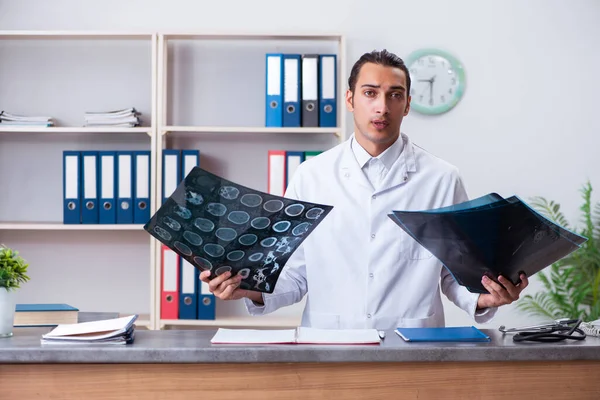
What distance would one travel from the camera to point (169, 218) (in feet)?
4.76

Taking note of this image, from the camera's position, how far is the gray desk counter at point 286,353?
1.39 m

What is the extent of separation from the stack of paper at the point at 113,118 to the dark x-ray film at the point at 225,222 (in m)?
1.79

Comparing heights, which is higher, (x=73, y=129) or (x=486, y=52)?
(x=486, y=52)

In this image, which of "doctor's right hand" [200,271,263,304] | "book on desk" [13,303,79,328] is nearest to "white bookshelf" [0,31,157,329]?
"book on desk" [13,303,79,328]

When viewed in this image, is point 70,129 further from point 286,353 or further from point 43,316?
point 286,353

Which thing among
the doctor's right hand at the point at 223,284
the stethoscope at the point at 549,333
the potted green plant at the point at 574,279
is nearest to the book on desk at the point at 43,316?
the doctor's right hand at the point at 223,284

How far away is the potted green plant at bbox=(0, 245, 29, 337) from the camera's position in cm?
158

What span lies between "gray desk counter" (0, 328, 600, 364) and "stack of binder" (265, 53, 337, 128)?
1.81 metres

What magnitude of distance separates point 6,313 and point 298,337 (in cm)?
68

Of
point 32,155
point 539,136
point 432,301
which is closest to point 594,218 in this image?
point 539,136

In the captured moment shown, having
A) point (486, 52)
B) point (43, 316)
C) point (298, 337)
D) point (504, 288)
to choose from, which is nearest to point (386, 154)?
point (504, 288)

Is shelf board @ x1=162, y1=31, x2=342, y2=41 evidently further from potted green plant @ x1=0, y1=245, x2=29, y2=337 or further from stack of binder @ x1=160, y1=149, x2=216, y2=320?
potted green plant @ x1=0, y1=245, x2=29, y2=337

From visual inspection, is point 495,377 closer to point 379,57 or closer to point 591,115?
point 379,57

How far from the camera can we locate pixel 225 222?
146 centimetres
